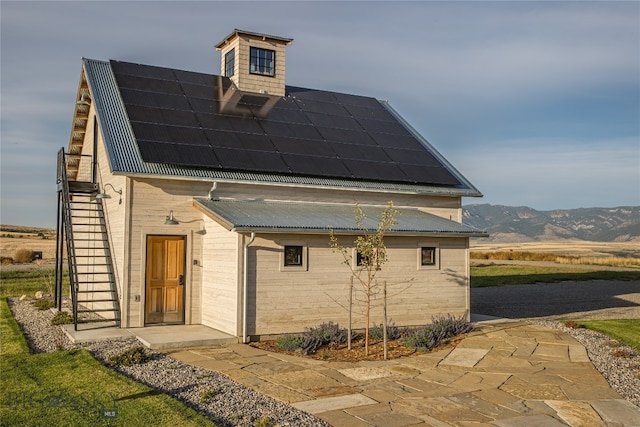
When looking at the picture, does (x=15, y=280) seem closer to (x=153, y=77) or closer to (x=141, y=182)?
(x=153, y=77)

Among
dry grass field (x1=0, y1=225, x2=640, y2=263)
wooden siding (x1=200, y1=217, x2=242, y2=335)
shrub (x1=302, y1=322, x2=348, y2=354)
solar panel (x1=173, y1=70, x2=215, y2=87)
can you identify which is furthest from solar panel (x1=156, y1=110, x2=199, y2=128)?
dry grass field (x1=0, y1=225, x2=640, y2=263)

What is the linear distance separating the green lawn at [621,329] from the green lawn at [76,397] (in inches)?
382

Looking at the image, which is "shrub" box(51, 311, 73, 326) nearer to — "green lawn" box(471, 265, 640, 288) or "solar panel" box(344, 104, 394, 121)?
"solar panel" box(344, 104, 394, 121)

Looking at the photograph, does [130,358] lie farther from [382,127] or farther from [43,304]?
[382,127]

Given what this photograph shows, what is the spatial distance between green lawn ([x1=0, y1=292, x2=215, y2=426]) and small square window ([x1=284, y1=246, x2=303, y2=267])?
4535 mm

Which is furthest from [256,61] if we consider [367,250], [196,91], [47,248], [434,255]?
[47,248]

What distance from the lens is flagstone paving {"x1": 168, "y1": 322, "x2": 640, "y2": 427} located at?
7.97m

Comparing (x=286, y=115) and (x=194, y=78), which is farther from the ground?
(x=194, y=78)

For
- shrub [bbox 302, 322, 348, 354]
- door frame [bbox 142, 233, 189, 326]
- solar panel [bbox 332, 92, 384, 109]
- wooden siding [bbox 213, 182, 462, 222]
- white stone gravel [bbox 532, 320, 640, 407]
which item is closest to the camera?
white stone gravel [bbox 532, 320, 640, 407]

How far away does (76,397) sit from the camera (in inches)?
325

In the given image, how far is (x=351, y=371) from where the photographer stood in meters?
10.5

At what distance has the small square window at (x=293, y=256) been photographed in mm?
13668

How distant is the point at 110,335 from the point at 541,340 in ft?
29.8

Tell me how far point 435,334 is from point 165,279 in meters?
6.46
